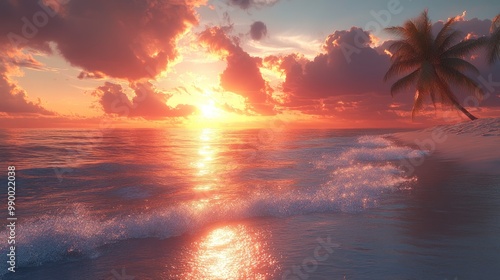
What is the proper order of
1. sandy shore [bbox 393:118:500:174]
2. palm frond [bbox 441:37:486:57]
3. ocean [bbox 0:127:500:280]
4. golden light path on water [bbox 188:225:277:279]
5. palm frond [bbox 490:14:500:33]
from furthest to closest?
1. palm frond [bbox 441:37:486:57]
2. palm frond [bbox 490:14:500:33]
3. sandy shore [bbox 393:118:500:174]
4. ocean [bbox 0:127:500:280]
5. golden light path on water [bbox 188:225:277:279]

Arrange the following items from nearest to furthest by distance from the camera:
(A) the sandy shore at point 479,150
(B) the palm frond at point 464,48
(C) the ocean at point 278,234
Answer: (C) the ocean at point 278,234 < (A) the sandy shore at point 479,150 < (B) the palm frond at point 464,48

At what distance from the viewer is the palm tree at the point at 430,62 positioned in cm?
2838

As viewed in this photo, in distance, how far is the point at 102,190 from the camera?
40.9ft

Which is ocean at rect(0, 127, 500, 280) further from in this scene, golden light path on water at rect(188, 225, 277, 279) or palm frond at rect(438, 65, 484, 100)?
palm frond at rect(438, 65, 484, 100)

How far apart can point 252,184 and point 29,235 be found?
26.6 feet

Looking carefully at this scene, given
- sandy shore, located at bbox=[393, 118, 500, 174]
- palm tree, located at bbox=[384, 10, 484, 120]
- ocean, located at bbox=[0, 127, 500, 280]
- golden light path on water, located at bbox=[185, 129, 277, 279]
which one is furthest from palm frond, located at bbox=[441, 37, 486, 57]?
golden light path on water, located at bbox=[185, 129, 277, 279]

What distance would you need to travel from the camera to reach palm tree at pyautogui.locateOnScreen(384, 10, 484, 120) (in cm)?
2838

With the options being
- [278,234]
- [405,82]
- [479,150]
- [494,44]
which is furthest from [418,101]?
[278,234]

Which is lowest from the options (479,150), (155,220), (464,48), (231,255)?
(155,220)

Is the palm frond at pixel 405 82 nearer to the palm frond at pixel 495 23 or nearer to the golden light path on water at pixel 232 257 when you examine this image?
the palm frond at pixel 495 23

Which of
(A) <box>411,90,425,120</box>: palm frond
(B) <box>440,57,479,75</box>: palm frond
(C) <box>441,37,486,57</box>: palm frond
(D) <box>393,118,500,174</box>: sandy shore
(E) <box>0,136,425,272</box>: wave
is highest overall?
(C) <box>441,37,486,57</box>: palm frond

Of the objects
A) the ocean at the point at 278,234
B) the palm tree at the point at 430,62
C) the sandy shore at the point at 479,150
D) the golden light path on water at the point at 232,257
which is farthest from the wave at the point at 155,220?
the palm tree at the point at 430,62

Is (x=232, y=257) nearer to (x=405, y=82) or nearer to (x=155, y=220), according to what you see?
(x=155, y=220)

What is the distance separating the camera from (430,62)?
29656 millimetres
